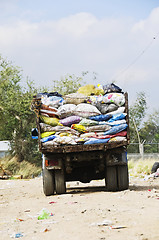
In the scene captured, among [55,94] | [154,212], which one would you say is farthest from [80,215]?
[55,94]

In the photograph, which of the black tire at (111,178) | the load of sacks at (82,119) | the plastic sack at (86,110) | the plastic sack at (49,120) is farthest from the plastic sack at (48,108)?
the black tire at (111,178)

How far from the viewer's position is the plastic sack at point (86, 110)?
9.64 meters

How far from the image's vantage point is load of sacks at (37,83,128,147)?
9.39 m

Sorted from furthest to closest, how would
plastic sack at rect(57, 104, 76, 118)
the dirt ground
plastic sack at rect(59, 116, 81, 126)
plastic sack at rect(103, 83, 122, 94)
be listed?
plastic sack at rect(103, 83, 122, 94)
plastic sack at rect(57, 104, 76, 118)
plastic sack at rect(59, 116, 81, 126)
the dirt ground

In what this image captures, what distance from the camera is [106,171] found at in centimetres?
976

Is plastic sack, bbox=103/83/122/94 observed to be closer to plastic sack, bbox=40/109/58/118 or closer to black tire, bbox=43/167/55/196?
plastic sack, bbox=40/109/58/118

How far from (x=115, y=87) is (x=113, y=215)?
5.07 metres

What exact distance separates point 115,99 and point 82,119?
0.98 m

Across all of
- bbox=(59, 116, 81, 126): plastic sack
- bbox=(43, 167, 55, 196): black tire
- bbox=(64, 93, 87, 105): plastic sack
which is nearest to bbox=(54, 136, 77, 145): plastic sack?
bbox=(59, 116, 81, 126): plastic sack

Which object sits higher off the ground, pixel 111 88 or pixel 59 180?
pixel 111 88

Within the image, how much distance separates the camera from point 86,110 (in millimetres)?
9656

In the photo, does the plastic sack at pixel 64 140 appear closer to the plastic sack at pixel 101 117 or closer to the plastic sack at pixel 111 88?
the plastic sack at pixel 101 117

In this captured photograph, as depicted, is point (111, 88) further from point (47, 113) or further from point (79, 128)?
point (47, 113)

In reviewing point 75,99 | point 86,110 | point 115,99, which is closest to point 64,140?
point 86,110
